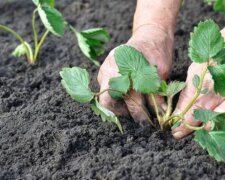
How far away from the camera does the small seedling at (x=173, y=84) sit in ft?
4.51

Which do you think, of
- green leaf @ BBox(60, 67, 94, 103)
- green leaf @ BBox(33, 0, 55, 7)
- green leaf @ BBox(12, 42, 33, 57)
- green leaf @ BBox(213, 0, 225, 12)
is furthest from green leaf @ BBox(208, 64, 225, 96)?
green leaf @ BBox(12, 42, 33, 57)

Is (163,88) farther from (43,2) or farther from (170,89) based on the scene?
(43,2)

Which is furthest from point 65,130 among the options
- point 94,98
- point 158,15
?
point 158,15

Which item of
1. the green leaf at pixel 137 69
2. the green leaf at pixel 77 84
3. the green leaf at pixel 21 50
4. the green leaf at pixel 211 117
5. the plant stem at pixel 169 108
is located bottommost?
the green leaf at pixel 21 50

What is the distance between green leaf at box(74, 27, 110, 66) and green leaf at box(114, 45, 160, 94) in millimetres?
395

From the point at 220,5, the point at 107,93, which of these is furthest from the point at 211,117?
the point at 220,5

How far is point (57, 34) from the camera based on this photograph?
1820 mm

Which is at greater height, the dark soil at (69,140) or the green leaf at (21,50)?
the green leaf at (21,50)

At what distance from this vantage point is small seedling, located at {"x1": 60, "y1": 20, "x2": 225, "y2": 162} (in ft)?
4.51

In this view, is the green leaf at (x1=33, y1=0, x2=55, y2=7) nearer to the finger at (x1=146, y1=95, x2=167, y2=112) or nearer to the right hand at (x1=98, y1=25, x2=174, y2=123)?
the right hand at (x1=98, y1=25, x2=174, y2=123)

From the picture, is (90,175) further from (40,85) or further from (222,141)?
(40,85)

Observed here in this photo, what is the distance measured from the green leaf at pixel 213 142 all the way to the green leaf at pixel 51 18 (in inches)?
26.1

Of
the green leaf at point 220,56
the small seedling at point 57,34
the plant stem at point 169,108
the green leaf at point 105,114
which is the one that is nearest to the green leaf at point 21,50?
the small seedling at point 57,34

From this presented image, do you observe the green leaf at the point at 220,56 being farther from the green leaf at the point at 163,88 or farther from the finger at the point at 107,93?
the finger at the point at 107,93
